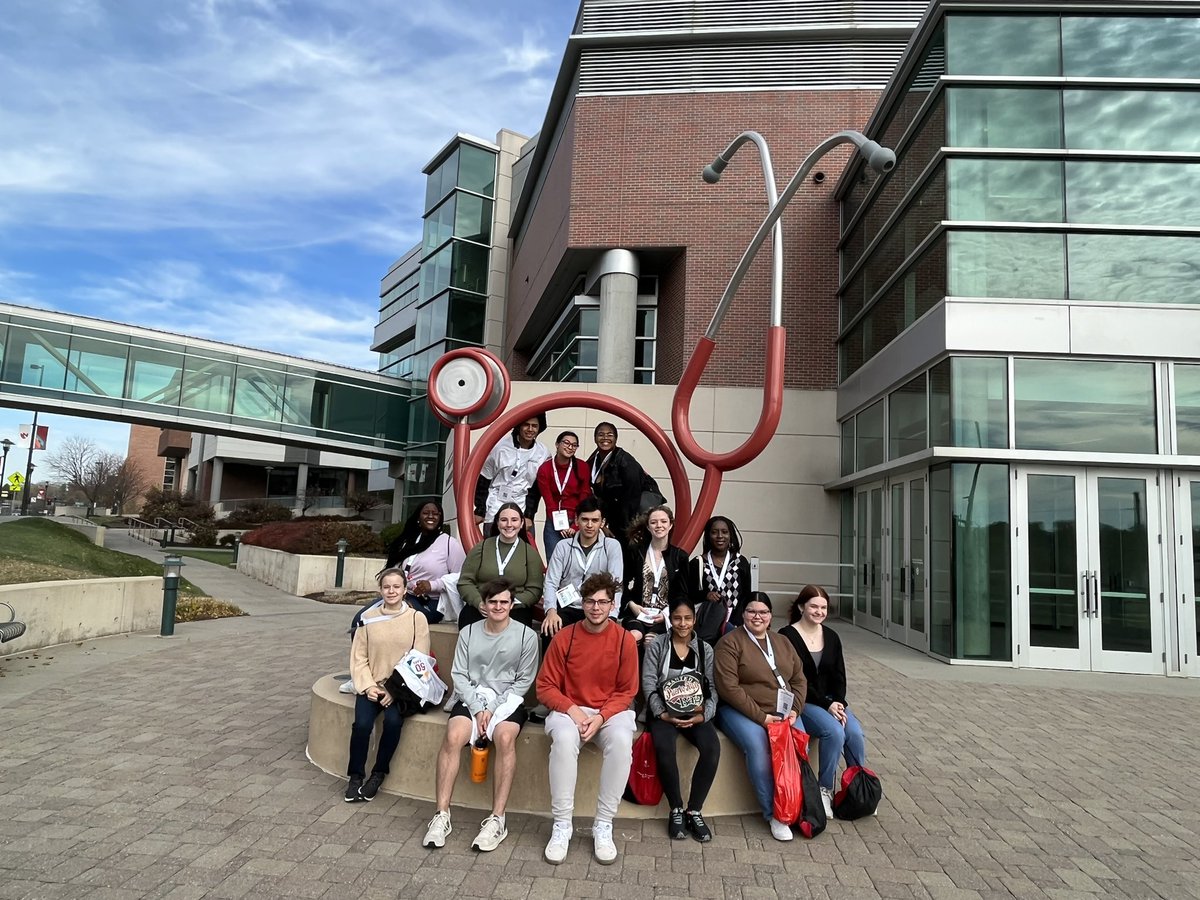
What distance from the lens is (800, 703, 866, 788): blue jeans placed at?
16.3 feet

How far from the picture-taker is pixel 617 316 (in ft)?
60.4

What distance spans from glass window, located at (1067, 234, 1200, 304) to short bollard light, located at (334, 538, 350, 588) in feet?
53.2

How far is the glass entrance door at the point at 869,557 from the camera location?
13820 millimetres

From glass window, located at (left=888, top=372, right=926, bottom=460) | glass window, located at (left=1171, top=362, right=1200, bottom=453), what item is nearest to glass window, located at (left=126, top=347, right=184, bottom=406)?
glass window, located at (left=888, top=372, right=926, bottom=460)

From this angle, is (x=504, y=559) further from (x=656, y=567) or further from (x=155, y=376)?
(x=155, y=376)

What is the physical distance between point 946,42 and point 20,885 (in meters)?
14.1

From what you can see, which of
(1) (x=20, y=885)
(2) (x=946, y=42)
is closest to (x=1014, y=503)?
(2) (x=946, y=42)

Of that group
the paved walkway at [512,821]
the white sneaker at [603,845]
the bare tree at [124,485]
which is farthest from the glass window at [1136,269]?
the bare tree at [124,485]

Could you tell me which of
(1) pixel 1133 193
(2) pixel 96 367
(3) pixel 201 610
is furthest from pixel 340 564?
(1) pixel 1133 193

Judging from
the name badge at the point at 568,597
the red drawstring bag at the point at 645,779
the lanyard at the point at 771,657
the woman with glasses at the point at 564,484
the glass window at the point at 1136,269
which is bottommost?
the red drawstring bag at the point at 645,779

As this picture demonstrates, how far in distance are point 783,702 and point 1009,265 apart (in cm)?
895

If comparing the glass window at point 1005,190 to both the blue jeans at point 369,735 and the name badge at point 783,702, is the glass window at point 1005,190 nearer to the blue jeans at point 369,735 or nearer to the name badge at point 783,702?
the name badge at point 783,702

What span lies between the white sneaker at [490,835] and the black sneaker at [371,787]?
87 cm

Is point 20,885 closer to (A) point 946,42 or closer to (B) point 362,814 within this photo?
(B) point 362,814
